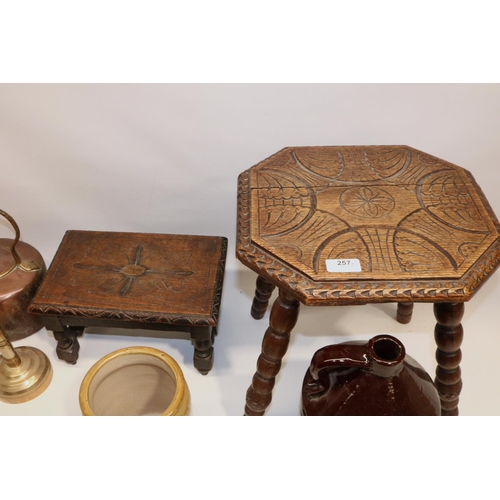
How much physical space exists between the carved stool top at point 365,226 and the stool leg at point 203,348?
1.27ft

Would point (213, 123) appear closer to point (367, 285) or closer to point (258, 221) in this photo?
A: point (258, 221)

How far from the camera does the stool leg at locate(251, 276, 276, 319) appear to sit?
5.12ft

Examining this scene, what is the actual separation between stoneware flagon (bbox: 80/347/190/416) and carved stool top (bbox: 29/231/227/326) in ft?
0.38

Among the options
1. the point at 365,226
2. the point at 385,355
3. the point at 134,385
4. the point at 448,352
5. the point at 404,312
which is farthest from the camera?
the point at 404,312

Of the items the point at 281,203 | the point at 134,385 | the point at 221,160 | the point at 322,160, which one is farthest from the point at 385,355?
the point at 221,160

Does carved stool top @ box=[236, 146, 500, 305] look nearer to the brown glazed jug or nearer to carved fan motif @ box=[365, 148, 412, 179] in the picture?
carved fan motif @ box=[365, 148, 412, 179]

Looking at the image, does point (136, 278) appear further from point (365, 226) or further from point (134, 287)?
point (365, 226)

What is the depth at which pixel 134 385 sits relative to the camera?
1403 mm

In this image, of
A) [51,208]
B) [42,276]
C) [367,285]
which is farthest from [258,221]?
[51,208]

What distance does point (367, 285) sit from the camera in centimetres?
103

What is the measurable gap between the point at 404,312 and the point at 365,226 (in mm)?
596

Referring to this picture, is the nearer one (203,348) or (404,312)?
(203,348)

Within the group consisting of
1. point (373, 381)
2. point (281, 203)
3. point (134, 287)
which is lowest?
point (134, 287)

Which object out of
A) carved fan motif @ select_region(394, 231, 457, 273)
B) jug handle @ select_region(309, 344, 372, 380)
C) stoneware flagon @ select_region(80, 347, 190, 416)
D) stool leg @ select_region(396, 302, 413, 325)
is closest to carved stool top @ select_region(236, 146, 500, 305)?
carved fan motif @ select_region(394, 231, 457, 273)
